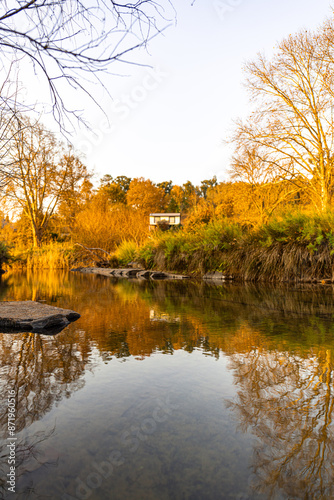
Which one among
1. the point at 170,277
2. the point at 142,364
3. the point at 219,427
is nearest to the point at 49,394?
the point at 142,364

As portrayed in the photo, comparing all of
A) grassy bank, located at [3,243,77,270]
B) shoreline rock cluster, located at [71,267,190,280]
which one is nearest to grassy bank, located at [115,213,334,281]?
shoreline rock cluster, located at [71,267,190,280]

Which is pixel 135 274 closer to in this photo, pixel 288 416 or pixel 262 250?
pixel 262 250

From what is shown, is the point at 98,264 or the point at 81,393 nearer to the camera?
the point at 81,393

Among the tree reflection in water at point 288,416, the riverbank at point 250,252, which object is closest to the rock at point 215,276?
the riverbank at point 250,252

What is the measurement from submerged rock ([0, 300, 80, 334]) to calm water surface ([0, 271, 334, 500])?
0.28 meters

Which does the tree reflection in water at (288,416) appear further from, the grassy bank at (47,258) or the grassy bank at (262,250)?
the grassy bank at (47,258)

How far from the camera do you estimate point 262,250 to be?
10.8m

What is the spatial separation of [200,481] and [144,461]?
0.20 metres

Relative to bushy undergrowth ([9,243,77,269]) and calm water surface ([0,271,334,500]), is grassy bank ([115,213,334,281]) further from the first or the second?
bushy undergrowth ([9,243,77,269])

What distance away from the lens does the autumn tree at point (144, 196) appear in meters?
57.8

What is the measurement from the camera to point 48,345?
286cm

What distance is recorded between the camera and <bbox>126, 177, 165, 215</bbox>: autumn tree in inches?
2276

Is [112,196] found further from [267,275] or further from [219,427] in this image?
[219,427]

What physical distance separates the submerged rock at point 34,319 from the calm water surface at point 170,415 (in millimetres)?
280
